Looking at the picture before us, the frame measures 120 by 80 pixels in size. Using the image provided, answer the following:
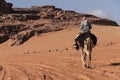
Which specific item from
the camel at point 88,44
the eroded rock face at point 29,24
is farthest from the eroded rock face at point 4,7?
the camel at point 88,44

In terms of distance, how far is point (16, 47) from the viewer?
42062 mm

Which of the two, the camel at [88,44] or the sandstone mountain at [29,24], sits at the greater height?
the camel at [88,44]

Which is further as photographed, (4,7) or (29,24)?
(4,7)

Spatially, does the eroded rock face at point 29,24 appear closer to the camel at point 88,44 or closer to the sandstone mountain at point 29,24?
the sandstone mountain at point 29,24

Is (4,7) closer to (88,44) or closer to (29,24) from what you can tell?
(29,24)

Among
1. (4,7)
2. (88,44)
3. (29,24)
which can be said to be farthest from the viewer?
(4,7)

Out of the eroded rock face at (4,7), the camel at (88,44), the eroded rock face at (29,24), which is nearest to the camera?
the camel at (88,44)

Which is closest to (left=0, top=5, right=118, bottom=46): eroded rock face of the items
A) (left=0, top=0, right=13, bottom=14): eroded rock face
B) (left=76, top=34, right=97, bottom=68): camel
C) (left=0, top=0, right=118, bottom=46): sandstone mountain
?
(left=0, top=0, right=118, bottom=46): sandstone mountain

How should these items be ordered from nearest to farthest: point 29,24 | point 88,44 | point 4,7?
point 88,44
point 29,24
point 4,7

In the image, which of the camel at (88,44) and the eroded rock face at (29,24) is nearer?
the camel at (88,44)

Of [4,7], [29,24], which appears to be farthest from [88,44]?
[4,7]

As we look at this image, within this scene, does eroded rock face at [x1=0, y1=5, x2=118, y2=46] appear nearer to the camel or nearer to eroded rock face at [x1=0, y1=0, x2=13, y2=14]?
eroded rock face at [x1=0, y1=0, x2=13, y2=14]

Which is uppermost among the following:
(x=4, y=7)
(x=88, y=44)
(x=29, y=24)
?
(x=88, y=44)

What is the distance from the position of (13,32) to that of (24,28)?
1.28m
